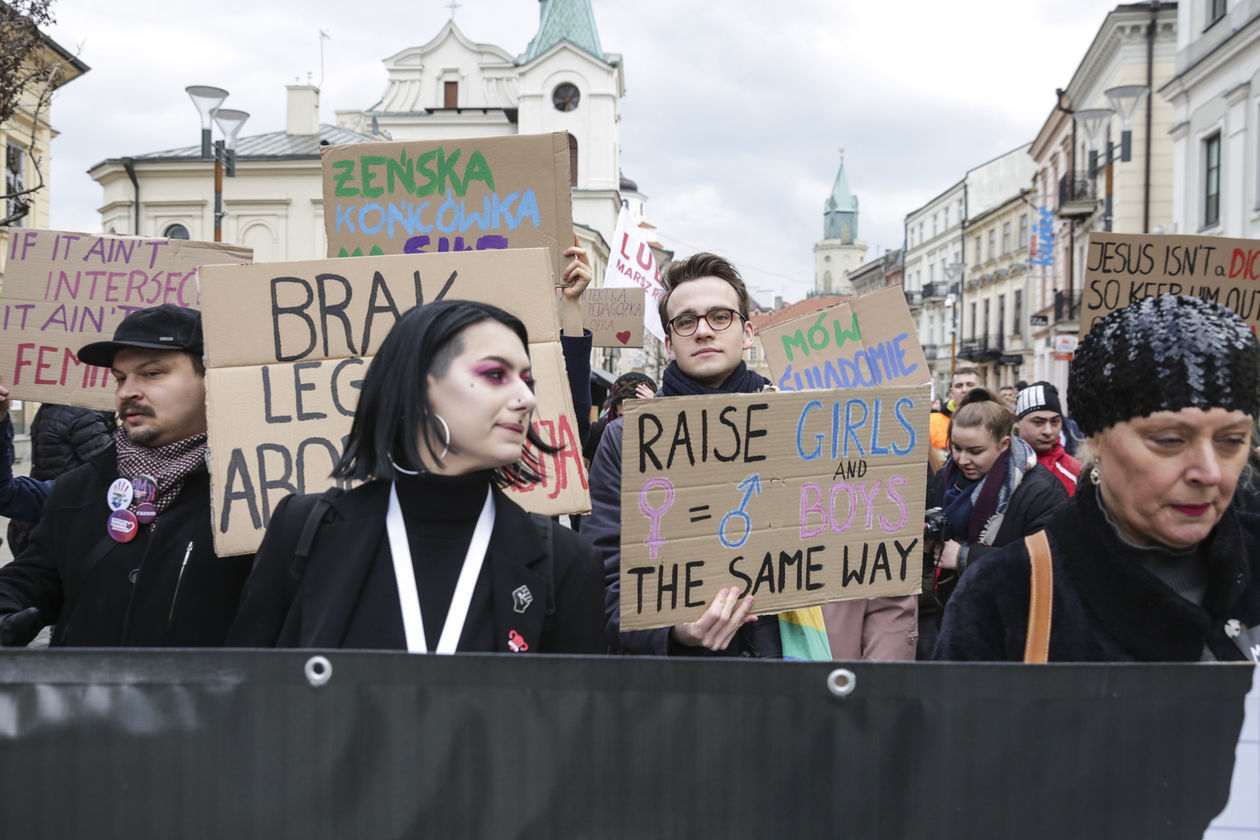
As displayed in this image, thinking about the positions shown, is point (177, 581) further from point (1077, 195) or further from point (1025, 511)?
point (1077, 195)

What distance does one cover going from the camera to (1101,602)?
173 centimetres

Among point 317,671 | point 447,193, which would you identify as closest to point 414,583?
point 317,671

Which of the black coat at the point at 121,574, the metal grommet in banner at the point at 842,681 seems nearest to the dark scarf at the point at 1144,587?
the metal grommet in banner at the point at 842,681

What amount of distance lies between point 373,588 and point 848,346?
9.68 feet

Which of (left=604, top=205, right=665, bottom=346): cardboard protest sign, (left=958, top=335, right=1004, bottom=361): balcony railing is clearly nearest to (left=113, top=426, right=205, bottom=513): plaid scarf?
(left=604, top=205, right=665, bottom=346): cardboard protest sign

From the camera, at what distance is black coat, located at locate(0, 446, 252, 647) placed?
259 centimetres

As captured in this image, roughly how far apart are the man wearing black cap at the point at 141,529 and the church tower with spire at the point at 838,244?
154 m

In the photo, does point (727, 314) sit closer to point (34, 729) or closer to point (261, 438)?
point (261, 438)

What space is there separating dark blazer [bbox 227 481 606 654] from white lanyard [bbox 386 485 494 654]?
0.05ft

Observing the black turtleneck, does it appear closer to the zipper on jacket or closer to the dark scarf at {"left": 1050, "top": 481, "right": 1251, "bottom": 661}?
the zipper on jacket

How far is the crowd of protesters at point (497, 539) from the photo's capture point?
171 centimetres

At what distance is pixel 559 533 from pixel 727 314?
1.26 meters

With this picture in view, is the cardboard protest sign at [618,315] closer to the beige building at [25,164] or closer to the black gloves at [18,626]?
the black gloves at [18,626]

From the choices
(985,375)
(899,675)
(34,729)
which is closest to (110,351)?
(34,729)
